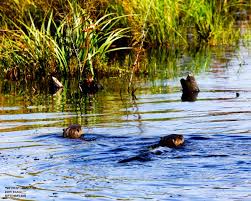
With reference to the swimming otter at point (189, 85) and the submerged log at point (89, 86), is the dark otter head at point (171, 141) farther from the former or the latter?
the submerged log at point (89, 86)

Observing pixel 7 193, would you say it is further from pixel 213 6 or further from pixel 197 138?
pixel 213 6

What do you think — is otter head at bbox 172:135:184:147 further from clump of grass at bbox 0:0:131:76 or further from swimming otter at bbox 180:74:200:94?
clump of grass at bbox 0:0:131:76

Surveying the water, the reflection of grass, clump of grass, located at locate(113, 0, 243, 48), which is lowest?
the water

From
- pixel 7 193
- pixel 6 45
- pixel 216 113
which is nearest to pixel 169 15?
pixel 6 45

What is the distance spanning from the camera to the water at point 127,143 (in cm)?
826

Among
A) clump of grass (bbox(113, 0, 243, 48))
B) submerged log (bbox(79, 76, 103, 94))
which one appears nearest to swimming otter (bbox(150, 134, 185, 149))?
submerged log (bbox(79, 76, 103, 94))

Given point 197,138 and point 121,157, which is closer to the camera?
point 121,157

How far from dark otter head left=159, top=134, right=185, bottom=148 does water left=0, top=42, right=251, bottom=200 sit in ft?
0.29

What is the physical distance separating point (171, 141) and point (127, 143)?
2.61 feet

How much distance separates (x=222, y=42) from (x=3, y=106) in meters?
8.88

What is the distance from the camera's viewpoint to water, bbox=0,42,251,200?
826 centimetres

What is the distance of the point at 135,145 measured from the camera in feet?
33.6

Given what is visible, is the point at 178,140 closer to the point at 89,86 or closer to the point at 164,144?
the point at 164,144

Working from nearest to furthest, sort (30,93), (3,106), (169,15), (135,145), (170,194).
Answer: (170,194) < (135,145) < (3,106) < (30,93) < (169,15)
